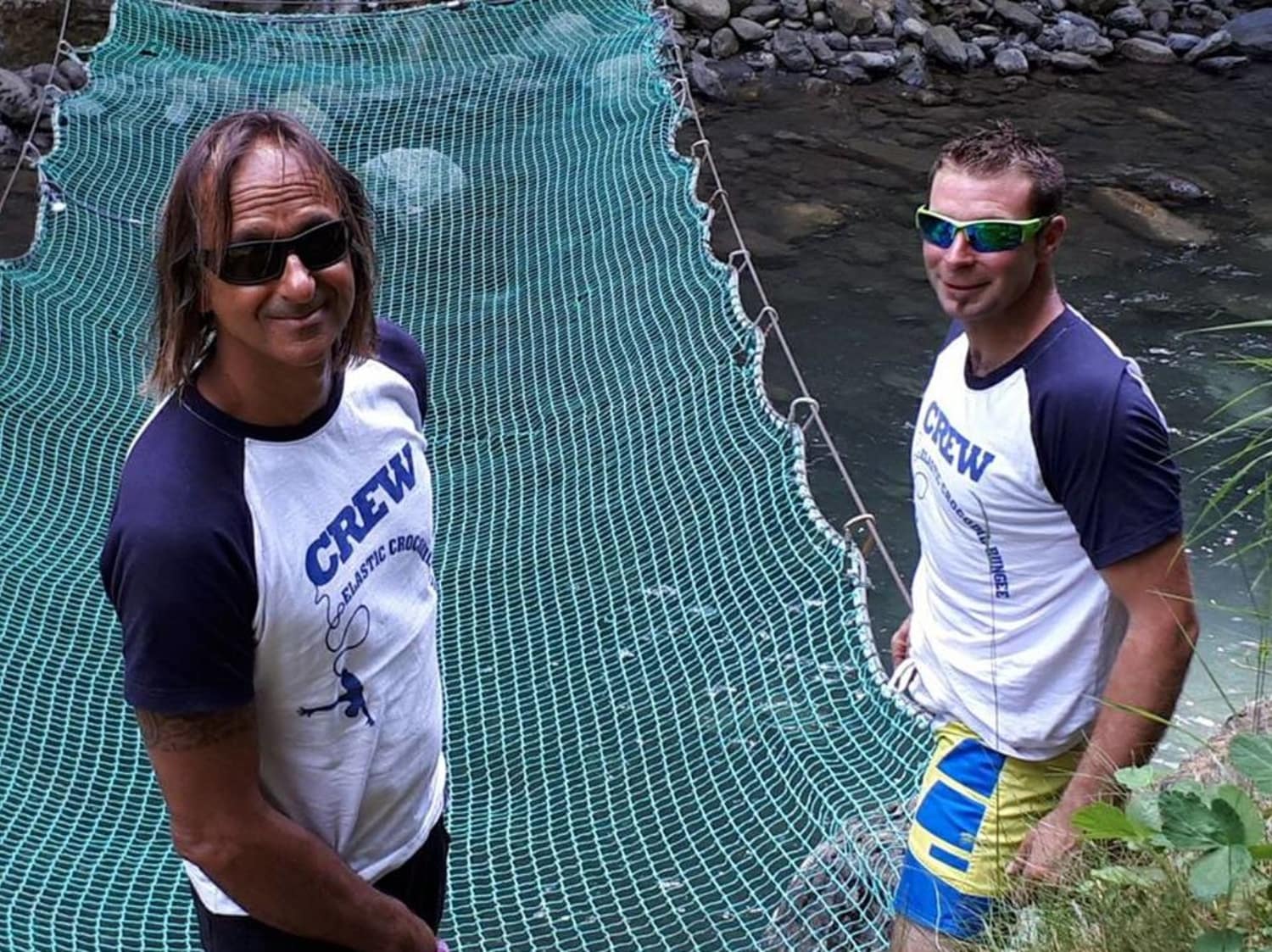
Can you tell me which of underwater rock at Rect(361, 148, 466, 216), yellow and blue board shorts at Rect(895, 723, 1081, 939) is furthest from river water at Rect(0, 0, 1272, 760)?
yellow and blue board shorts at Rect(895, 723, 1081, 939)

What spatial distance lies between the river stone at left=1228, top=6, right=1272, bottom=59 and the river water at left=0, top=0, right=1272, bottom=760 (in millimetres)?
275

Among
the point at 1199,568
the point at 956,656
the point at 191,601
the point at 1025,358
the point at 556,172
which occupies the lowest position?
the point at 1199,568

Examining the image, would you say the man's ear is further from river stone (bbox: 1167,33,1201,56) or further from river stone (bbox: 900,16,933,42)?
river stone (bbox: 1167,33,1201,56)

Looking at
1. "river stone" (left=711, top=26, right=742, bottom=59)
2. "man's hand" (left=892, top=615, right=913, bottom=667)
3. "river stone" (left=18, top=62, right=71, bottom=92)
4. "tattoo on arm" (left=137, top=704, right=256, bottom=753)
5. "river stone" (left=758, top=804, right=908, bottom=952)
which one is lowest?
"river stone" (left=711, top=26, right=742, bottom=59)

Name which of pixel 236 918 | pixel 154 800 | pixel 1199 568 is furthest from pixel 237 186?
pixel 1199 568

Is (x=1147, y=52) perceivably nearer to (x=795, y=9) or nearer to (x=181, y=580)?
(x=795, y=9)

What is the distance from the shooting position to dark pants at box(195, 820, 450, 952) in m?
1.26

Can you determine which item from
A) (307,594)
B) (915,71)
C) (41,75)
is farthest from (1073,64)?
(307,594)

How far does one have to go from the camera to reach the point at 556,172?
14.3 ft

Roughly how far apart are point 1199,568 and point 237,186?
3789 millimetres

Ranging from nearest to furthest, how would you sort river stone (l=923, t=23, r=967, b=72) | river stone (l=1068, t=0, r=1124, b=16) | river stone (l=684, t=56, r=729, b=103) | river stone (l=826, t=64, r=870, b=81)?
1. river stone (l=684, t=56, r=729, b=103)
2. river stone (l=826, t=64, r=870, b=81)
3. river stone (l=923, t=23, r=967, b=72)
4. river stone (l=1068, t=0, r=1124, b=16)

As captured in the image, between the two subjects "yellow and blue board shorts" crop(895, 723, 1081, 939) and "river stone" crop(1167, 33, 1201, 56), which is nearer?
"yellow and blue board shorts" crop(895, 723, 1081, 939)

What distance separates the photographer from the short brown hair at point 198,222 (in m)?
1.18

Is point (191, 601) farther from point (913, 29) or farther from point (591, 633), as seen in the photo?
point (913, 29)
